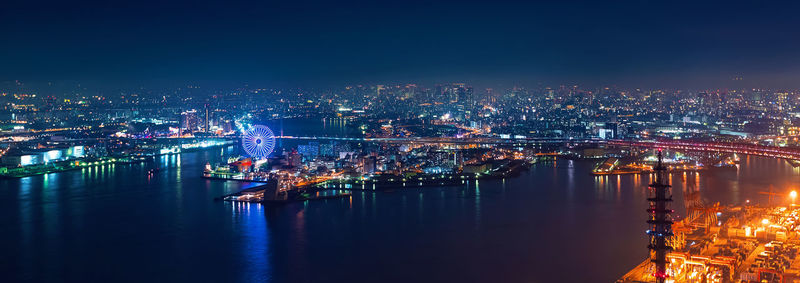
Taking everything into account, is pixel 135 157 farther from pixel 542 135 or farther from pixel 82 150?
pixel 542 135

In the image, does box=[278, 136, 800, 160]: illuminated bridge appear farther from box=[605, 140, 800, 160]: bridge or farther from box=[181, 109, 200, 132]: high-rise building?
box=[181, 109, 200, 132]: high-rise building

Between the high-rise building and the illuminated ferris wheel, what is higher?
the high-rise building

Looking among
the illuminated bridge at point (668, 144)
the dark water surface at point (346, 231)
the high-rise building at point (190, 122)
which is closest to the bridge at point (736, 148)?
the illuminated bridge at point (668, 144)

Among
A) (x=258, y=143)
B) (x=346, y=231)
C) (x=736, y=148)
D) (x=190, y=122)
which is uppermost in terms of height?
(x=190, y=122)

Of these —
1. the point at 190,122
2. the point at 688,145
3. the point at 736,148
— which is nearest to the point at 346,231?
the point at 736,148

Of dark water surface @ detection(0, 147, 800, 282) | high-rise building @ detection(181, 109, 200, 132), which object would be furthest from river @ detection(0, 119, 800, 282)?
high-rise building @ detection(181, 109, 200, 132)

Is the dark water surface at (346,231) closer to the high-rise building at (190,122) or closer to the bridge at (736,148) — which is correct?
the bridge at (736,148)

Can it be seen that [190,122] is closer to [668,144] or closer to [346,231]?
[668,144]
